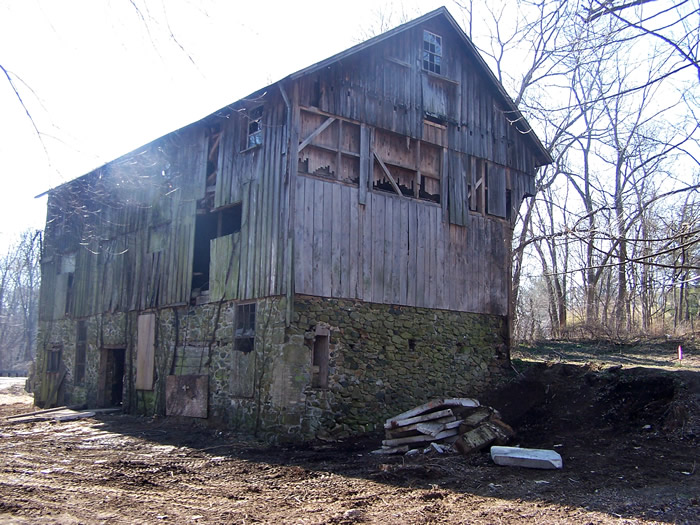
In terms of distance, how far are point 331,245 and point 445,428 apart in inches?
177

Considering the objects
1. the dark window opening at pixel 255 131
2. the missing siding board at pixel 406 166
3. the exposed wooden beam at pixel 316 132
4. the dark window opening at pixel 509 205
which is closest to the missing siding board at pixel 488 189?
the dark window opening at pixel 509 205

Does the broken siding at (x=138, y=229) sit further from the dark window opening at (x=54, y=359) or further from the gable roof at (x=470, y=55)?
the dark window opening at (x=54, y=359)

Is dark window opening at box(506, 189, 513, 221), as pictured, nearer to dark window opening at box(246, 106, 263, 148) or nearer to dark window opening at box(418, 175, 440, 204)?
dark window opening at box(418, 175, 440, 204)

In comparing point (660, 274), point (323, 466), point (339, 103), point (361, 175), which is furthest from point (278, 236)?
point (660, 274)

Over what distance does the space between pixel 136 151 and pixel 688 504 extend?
16281 millimetres

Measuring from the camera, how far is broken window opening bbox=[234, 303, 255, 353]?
47.3 ft

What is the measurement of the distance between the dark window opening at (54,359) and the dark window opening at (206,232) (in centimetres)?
833

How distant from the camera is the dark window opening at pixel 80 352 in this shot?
2119 cm

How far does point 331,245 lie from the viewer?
1405cm

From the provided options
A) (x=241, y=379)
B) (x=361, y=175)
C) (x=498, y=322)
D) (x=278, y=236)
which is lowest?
(x=241, y=379)

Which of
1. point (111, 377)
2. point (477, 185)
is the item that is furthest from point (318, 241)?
point (111, 377)

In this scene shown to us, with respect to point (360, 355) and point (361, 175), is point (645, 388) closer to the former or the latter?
point (360, 355)

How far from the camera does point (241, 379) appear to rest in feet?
46.3

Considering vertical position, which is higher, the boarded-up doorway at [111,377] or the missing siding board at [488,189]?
the missing siding board at [488,189]
